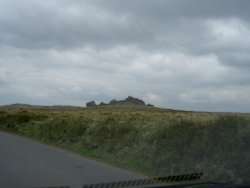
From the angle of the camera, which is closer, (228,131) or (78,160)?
(228,131)

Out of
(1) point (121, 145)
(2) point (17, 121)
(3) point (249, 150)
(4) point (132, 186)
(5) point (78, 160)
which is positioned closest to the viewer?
(4) point (132, 186)

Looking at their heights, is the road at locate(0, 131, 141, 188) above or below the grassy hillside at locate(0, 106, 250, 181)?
below

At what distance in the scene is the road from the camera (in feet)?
45.6

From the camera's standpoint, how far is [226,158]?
15602 millimetres

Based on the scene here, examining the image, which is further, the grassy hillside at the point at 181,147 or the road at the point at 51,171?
the grassy hillside at the point at 181,147

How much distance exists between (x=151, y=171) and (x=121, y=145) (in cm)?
647

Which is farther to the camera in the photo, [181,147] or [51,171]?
[181,147]

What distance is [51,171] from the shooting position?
52.5ft

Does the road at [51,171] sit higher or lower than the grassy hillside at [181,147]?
lower

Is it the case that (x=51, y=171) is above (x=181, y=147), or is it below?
below

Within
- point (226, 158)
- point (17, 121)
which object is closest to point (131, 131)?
point (226, 158)

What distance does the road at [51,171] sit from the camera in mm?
13895

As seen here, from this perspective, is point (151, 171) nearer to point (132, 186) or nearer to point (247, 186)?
point (132, 186)

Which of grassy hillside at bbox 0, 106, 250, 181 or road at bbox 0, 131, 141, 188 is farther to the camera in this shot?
grassy hillside at bbox 0, 106, 250, 181
